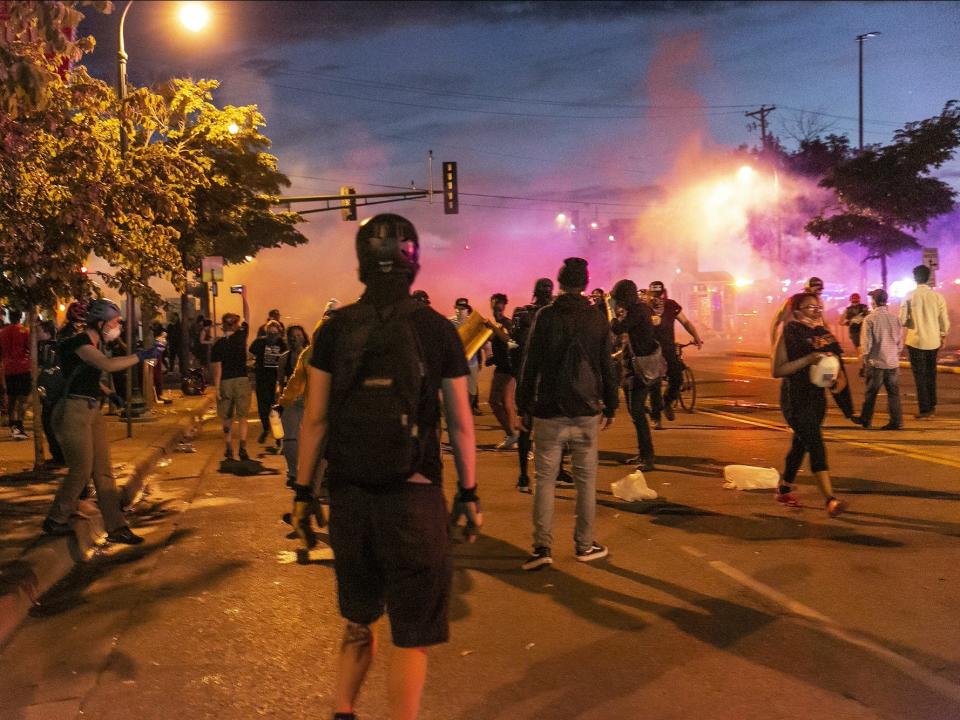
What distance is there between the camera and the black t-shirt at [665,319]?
40.4 feet

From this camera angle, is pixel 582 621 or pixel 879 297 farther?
pixel 879 297

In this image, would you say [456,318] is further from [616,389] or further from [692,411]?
[616,389]

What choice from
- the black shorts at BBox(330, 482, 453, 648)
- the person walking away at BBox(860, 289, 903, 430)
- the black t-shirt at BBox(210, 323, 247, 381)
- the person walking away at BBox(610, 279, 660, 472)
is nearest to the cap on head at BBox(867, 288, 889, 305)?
the person walking away at BBox(860, 289, 903, 430)

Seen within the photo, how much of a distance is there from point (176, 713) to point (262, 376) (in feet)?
25.6

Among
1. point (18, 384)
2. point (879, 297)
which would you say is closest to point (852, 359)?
point (879, 297)

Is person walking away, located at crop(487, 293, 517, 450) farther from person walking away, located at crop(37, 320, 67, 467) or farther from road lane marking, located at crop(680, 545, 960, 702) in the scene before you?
road lane marking, located at crop(680, 545, 960, 702)

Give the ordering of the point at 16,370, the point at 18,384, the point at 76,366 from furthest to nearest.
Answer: the point at 18,384, the point at 16,370, the point at 76,366

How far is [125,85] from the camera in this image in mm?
13961

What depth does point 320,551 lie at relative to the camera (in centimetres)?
689

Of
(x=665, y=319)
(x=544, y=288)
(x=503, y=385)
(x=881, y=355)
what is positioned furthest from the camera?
(x=665, y=319)

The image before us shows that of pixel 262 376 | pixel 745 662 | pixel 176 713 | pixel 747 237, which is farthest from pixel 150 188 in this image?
pixel 747 237

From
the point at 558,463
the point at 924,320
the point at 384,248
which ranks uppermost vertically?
the point at 384,248

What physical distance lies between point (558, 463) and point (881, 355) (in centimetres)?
757

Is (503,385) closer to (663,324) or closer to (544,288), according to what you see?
(544,288)
